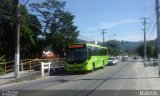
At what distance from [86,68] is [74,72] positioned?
341cm

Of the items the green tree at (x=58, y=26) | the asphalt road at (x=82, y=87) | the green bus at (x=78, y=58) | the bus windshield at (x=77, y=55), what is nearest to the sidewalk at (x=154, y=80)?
the asphalt road at (x=82, y=87)

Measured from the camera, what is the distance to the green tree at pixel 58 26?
63469 mm

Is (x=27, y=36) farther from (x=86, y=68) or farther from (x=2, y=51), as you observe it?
(x=86, y=68)

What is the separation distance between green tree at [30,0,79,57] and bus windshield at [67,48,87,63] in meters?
23.0

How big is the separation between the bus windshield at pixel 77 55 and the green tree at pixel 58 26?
906 inches

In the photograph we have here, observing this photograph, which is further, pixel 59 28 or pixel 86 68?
pixel 59 28

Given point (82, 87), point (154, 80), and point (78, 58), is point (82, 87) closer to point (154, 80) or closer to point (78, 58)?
point (154, 80)

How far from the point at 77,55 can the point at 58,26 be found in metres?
25.2

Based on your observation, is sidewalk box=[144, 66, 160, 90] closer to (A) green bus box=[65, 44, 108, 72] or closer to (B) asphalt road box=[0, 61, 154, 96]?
(B) asphalt road box=[0, 61, 154, 96]

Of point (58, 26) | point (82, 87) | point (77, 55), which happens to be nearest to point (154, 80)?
point (82, 87)

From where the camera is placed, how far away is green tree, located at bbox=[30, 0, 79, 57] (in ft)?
208

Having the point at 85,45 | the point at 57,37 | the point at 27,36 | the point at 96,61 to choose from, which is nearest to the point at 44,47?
the point at 57,37

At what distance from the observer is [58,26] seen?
6431cm

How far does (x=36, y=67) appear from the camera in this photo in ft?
139
